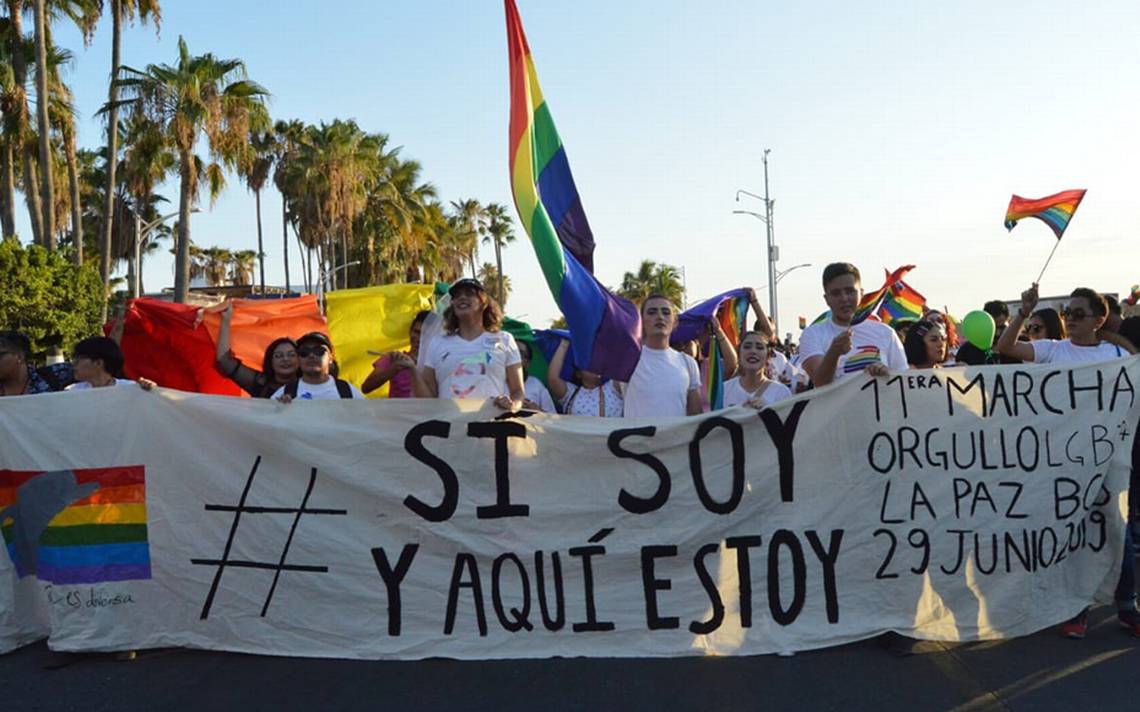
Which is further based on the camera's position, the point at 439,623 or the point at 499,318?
the point at 499,318

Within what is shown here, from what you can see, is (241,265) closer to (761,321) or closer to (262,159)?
(262,159)

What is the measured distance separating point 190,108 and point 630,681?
80.8ft

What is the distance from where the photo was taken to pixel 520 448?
15.3 ft

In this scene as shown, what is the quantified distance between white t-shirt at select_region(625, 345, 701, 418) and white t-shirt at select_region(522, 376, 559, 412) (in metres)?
0.87

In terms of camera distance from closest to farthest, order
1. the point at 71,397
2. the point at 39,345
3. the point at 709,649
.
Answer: the point at 709,649, the point at 71,397, the point at 39,345

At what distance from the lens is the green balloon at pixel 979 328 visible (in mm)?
6055

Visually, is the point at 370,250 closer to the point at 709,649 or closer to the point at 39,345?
the point at 39,345

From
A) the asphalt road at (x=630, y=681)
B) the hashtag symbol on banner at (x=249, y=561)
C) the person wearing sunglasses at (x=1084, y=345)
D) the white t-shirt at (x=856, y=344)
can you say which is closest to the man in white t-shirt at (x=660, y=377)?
the white t-shirt at (x=856, y=344)

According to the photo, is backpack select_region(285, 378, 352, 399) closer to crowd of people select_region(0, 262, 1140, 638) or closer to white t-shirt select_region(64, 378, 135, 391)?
crowd of people select_region(0, 262, 1140, 638)

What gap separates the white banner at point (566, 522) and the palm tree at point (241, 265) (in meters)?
70.7

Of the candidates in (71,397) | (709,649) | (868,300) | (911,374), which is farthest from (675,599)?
(71,397)

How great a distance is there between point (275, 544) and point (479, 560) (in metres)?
0.93

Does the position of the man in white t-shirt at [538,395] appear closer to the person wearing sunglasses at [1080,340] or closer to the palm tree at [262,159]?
the person wearing sunglasses at [1080,340]

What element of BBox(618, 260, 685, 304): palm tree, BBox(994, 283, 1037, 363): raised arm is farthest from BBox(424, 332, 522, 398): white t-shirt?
BBox(618, 260, 685, 304): palm tree
